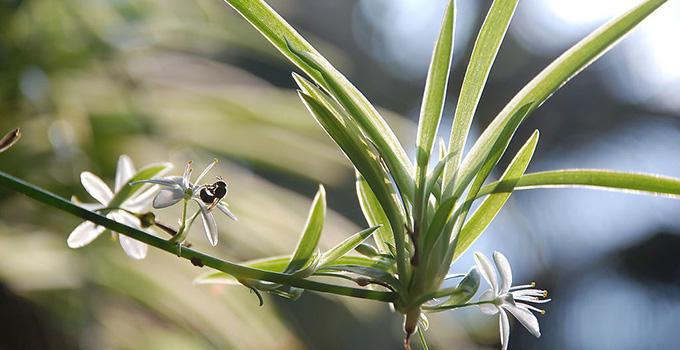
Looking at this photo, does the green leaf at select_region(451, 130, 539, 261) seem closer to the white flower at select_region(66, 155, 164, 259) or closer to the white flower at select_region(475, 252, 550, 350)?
the white flower at select_region(475, 252, 550, 350)

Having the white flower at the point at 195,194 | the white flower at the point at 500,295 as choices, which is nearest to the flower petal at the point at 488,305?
the white flower at the point at 500,295

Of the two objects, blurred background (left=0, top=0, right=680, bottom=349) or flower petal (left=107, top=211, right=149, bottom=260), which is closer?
flower petal (left=107, top=211, right=149, bottom=260)

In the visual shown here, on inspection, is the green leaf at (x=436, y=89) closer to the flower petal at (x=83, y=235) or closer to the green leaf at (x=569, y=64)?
the green leaf at (x=569, y=64)

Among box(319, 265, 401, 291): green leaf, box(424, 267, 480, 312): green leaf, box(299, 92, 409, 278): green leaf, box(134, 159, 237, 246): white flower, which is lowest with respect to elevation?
box(134, 159, 237, 246): white flower

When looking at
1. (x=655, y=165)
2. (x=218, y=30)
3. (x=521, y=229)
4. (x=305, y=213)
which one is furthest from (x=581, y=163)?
(x=218, y=30)

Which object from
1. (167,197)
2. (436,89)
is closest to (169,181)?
(167,197)

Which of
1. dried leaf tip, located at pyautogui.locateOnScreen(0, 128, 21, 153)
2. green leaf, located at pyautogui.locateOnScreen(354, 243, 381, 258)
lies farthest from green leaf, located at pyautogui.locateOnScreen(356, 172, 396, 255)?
dried leaf tip, located at pyautogui.locateOnScreen(0, 128, 21, 153)

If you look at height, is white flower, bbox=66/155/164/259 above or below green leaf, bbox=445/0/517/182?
below
